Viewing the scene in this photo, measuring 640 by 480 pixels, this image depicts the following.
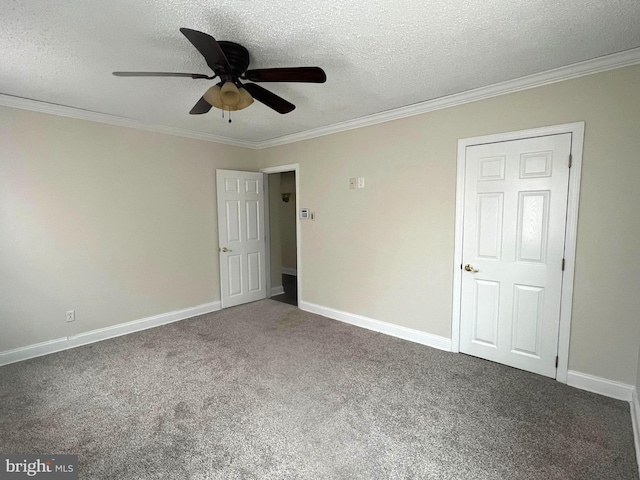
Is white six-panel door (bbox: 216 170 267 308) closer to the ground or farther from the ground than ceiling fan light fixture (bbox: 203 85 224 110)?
closer to the ground

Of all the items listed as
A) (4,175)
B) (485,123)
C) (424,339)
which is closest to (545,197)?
(485,123)

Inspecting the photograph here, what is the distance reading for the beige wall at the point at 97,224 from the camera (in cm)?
297

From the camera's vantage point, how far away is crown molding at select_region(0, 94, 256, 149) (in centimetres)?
288

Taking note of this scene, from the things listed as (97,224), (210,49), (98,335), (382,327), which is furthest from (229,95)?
(98,335)

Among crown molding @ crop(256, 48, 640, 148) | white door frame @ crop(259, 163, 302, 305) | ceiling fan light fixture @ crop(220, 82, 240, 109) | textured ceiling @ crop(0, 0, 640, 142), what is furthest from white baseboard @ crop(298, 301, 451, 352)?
ceiling fan light fixture @ crop(220, 82, 240, 109)

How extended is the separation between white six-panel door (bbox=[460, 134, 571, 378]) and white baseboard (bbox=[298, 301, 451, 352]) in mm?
256

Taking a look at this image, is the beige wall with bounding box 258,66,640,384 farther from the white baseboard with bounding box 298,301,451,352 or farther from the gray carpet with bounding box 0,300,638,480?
the gray carpet with bounding box 0,300,638,480

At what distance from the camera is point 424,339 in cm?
333

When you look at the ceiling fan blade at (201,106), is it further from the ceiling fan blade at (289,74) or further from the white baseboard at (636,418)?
the white baseboard at (636,418)

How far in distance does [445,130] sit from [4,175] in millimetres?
4216

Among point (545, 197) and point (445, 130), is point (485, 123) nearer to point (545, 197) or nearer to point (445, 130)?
point (445, 130)

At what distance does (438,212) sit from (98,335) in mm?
3986

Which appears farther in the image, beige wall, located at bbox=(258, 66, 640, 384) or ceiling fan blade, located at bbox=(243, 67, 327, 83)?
beige wall, located at bbox=(258, 66, 640, 384)

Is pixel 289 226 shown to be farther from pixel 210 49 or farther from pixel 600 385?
pixel 600 385
